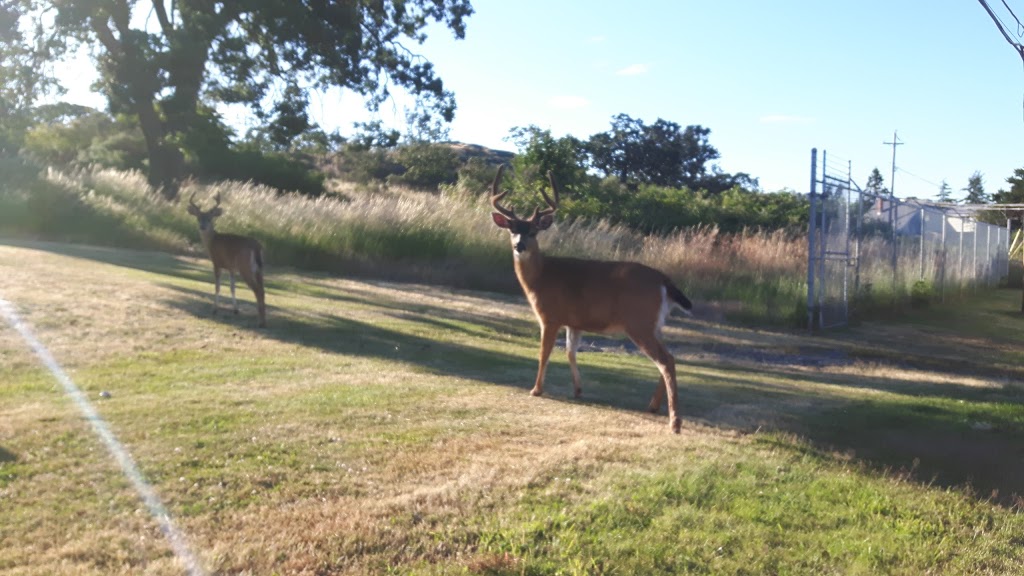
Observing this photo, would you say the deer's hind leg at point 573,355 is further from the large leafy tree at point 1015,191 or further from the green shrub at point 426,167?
the large leafy tree at point 1015,191

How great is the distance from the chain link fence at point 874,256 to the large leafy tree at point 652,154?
80.7 ft

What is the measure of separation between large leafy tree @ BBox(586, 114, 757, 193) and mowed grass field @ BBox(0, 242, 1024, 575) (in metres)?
42.3

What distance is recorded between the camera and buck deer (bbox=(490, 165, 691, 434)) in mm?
8984

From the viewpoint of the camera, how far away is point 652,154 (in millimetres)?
55406

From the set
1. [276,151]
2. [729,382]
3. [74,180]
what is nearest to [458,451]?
[729,382]

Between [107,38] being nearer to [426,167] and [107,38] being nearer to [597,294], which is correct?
[426,167]

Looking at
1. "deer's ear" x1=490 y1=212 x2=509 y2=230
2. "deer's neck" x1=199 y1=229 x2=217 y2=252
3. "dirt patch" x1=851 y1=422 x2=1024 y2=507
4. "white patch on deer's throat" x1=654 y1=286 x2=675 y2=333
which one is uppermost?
"deer's ear" x1=490 y1=212 x2=509 y2=230

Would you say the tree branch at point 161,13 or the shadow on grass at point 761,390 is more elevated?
the tree branch at point 161,13

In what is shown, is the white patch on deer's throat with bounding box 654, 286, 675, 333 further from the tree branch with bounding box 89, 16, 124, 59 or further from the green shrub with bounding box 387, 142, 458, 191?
the green shrub with bounding box 387, 142, 458, 191

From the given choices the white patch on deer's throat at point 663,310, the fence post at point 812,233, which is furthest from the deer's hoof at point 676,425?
the fence post at point 812,233

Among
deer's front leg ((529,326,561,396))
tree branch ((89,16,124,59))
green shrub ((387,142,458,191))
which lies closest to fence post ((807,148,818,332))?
deer's front leg ((529,326,561,396))

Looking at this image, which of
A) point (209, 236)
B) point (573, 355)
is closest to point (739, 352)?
point (573, 355)

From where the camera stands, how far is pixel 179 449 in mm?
6766

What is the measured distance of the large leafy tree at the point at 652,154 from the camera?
181 feet
